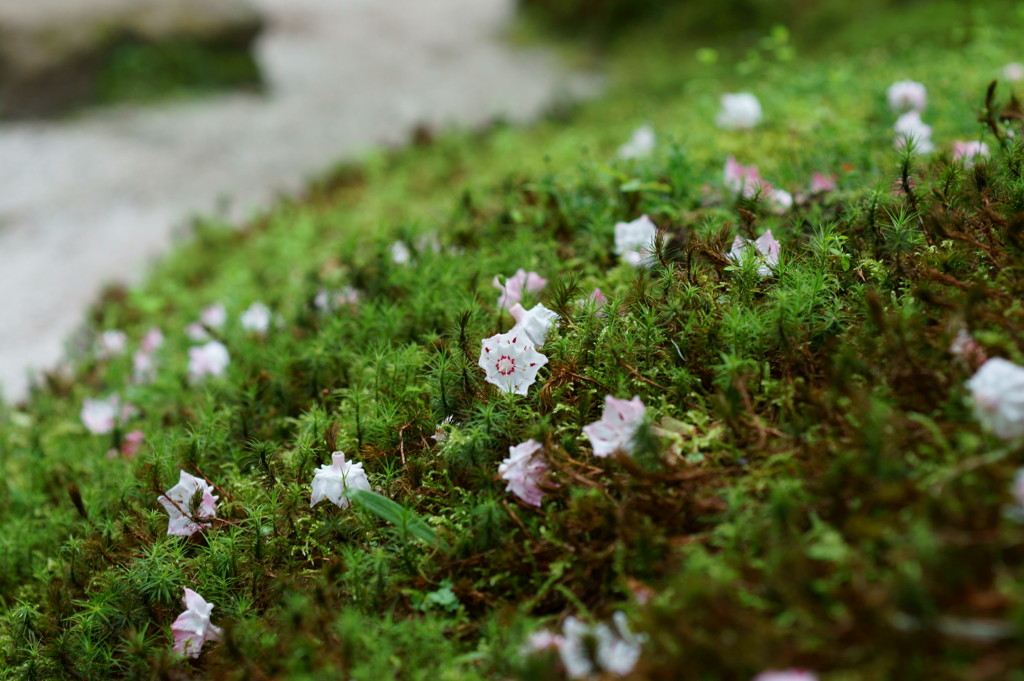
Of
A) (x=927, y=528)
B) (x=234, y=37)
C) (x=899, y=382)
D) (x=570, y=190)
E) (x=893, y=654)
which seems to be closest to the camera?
(x=893, y=654)

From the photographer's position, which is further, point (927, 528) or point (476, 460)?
point (476, 460)

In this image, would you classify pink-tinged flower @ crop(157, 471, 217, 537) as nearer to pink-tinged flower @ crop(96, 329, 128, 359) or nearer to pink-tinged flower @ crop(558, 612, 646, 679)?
pink-tinged flower @ crop(558, 612, 646, 679)

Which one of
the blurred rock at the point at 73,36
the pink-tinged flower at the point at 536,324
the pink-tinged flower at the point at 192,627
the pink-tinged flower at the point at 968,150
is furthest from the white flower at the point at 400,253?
the blurred rock at the point at 73,36

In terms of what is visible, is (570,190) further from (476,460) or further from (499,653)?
(499,653)

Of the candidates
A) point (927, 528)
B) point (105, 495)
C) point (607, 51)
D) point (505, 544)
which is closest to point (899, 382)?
point (927, 528)

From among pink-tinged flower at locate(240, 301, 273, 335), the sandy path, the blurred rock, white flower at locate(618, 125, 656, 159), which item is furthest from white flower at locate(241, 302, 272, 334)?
the blurred rock

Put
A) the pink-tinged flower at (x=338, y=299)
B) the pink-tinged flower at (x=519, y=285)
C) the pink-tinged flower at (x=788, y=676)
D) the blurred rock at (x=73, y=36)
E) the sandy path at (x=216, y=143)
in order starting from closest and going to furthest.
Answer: the pink-tinged flower at (x=788, y=676)
the pink-tinged flower at (x=519, y=285)
the pink-tinged flower at (x=338, y=299)
the sandy path at (x=216, y=143)
the blurred rock at (x=73, y=36)

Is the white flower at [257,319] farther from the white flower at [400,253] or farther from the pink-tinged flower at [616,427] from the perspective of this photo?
the pink-tinged flower at [616,427]
